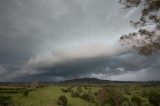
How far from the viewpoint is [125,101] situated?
457 ft

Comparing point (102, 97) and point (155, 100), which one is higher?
point (102, 97)

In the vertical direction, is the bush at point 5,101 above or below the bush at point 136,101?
above

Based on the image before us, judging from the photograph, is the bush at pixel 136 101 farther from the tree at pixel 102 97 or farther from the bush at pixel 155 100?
the tree at pixel 102 97

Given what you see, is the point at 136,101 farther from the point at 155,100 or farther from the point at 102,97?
the point at 102,97

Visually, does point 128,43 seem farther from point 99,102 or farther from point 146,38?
point 99,102

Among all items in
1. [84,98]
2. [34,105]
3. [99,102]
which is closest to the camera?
[34,105]

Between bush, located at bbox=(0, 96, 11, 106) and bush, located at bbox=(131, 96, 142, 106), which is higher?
bush, located at bbox=(0, 96, 11, 106)

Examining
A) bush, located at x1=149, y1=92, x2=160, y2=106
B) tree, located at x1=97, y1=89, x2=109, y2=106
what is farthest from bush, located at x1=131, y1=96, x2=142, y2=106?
tree, located at x1=97, y1=89, x2=109, y2=106

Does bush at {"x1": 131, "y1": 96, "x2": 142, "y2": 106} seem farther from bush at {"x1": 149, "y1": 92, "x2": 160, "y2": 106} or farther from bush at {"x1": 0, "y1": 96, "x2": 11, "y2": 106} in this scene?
bush at {"x1": 0, "y1": 96, "x2": 11, "y2": 106}

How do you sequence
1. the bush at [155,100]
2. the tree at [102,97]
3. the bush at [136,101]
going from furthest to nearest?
the tree at [102,97] < the bush at [136,101] < the bush at [155,100]

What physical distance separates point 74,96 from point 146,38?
143 metres

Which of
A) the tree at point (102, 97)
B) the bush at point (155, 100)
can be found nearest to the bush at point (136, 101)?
the bush at point (155, 100)

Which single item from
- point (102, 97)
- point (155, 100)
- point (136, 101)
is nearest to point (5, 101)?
point (102, 97)

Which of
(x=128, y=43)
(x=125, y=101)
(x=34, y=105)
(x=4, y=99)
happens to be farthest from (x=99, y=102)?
(x=128, y=43)
